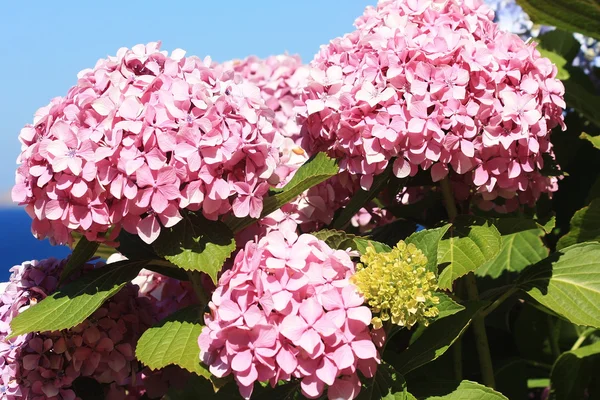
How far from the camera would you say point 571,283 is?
1.58m

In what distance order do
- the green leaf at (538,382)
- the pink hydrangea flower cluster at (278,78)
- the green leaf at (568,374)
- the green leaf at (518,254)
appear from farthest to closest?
the pink hydrangea flower cluster at (278,78)
the green leaf at (538,382)
the green leaf at (518,254)
the green leaf at (568,374)

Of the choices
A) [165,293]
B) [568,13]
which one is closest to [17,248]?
[165,293]

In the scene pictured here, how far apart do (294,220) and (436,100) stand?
1.37ft

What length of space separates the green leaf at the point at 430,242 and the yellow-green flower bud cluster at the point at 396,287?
0.12 m

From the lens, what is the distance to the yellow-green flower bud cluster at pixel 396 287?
45.9 inches

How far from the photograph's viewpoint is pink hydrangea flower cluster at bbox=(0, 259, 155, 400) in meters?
1.62

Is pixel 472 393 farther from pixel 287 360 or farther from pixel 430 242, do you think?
pixel 287 360

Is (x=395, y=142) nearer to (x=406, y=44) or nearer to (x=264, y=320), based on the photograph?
(x=406, y=44)

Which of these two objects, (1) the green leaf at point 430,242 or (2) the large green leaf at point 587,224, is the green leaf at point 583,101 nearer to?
(2) the large green leaf at point 587,224

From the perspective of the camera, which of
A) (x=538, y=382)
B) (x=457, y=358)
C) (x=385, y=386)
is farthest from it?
(x=538, y=382)

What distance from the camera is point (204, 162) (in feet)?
4.45

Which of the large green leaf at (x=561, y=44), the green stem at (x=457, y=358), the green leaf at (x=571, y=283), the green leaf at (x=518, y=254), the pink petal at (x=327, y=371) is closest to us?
the pink petal at (x=327, y=371)

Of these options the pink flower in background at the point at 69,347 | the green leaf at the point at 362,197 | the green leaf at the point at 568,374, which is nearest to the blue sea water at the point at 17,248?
the pink flower in background at the point at 69,347

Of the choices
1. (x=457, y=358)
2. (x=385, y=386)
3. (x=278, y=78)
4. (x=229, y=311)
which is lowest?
(x=457, y=358)
